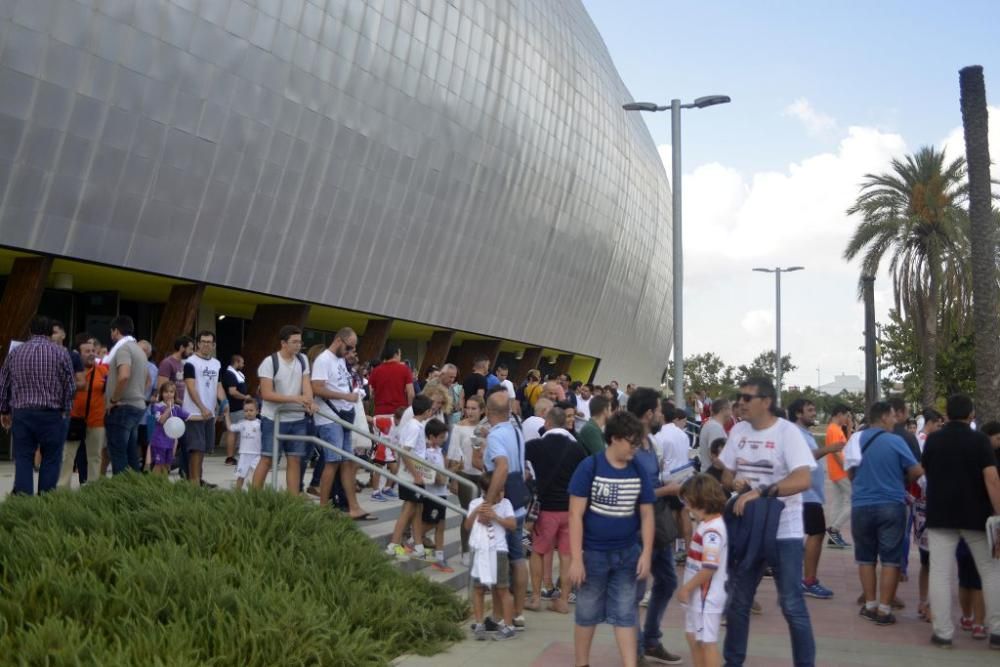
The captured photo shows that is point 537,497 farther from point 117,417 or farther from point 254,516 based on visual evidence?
point 117,417

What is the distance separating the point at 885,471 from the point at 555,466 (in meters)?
2.88

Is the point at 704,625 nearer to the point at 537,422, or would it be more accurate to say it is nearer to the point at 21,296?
the point at 537,422

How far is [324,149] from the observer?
2336cm

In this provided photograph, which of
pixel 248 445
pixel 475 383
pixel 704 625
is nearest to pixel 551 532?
pixel 704 625

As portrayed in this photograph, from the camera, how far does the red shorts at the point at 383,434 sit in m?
12.5

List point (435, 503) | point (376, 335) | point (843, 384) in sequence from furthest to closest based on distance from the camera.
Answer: point (843, 384)
point (376, 335)
point (435, 503)

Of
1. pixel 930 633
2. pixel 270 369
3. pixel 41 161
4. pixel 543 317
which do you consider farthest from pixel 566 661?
pixel 543 317

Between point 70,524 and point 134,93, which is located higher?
point 134,93

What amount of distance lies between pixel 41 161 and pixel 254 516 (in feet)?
35.9

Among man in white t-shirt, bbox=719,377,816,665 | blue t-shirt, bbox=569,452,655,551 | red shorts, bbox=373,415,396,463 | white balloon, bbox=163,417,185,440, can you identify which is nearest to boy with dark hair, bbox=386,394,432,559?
red shorts, bbox=373,415,396,463

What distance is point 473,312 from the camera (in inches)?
1294

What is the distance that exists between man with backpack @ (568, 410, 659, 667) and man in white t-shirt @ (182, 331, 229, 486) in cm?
595

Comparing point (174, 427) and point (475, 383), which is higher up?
point (475, 383)

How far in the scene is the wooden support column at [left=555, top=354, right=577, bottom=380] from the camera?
47219 mm
